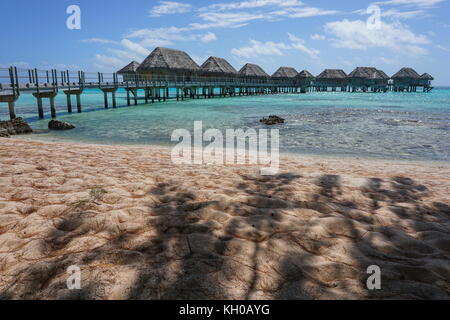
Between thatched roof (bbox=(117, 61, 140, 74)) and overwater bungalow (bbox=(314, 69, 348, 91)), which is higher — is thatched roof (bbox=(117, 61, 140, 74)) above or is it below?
below

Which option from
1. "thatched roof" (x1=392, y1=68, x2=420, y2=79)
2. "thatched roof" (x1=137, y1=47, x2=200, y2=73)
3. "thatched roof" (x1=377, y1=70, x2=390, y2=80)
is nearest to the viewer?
"thatched roof" (x1=137, y1=47, x2=200, y2=73)

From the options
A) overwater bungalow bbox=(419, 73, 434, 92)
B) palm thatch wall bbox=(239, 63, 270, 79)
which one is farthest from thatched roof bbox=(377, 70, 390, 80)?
palm thatch wall bbox=(239, 63, 270, 79)

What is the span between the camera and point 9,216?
122 inches

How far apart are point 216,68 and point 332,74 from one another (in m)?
36.8

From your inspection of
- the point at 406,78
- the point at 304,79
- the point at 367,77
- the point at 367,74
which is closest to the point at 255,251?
the point at 304,79

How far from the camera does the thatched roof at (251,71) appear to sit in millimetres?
51812

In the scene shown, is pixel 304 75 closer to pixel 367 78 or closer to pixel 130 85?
pixel 367 78

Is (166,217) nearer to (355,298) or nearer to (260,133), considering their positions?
(355,298)

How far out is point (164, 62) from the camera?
34750mm

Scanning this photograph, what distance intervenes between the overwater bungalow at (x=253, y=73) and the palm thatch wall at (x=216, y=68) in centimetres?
488

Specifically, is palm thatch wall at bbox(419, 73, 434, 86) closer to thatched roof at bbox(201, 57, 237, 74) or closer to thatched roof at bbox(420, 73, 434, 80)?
thatched roof at bbox(420, 73, 434, 80)

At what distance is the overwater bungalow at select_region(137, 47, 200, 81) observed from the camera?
34.6m
